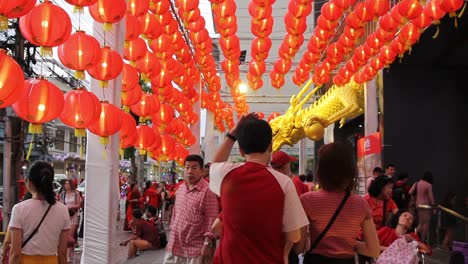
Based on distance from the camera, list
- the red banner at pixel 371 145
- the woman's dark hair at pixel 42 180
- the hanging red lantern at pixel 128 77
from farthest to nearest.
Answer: the red banner at pixel 371 145
the hanging red lantern at pixel 128 77
the woman's dark hair at pixel 42 180

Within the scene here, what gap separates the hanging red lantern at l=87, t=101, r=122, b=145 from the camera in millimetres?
6910

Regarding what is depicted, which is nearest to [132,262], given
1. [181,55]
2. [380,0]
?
[181,55]

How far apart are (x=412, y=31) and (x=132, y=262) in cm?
688

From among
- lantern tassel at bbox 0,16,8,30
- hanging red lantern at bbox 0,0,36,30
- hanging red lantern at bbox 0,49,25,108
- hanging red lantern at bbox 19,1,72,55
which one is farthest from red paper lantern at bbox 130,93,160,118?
hanging red lantern at bbox 0,0,36,30

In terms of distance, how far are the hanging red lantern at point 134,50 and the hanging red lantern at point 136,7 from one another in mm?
704

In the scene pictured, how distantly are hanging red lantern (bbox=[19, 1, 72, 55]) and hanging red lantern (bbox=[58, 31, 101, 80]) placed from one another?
1.66ft

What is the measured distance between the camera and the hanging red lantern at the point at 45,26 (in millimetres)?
5652

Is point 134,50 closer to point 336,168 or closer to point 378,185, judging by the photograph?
point 378,185

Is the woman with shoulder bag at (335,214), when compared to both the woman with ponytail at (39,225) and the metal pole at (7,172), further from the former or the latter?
the metal pole at (7,172)

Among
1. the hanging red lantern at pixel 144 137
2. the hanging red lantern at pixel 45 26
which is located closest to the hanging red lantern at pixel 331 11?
the hanging red lantern at pixel 144 137

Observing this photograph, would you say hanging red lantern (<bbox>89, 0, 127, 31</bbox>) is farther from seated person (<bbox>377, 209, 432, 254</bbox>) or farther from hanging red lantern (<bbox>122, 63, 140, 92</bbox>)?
seated person (<bbox>377, 209, 432, 254</bbox>)

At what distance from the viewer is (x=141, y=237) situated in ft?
35.9

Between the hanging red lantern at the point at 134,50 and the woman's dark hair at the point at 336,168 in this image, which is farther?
the hanging red lantern at the point at 134,50

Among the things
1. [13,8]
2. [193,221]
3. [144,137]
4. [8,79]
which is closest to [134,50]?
[144,137]
